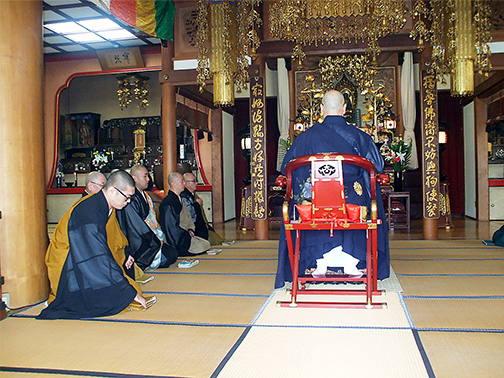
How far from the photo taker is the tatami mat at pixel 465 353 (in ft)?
6.21

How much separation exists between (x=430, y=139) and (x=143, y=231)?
12.0 feet

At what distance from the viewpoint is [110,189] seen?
2.98 metres

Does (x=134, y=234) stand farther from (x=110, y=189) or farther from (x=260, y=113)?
(x=260, y=113)

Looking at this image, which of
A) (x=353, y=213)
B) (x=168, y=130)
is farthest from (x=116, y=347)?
(x=168, y=130)

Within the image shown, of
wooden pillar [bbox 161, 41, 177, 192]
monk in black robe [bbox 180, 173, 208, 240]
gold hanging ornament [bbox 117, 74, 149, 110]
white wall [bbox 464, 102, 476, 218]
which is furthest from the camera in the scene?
gold hanging ornament [bbox 117, 74, 149, 110]

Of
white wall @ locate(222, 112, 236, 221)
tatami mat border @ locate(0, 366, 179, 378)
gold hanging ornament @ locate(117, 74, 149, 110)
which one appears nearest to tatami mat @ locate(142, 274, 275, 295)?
tatami mat border @ locate(0, 366, 179, 378)

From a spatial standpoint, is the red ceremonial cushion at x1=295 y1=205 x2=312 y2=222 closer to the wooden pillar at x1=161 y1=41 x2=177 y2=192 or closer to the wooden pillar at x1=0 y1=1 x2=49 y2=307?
the wooden pillar at x1=0 y1=1 x2=49 y2=307

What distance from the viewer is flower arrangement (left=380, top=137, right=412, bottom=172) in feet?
24.3

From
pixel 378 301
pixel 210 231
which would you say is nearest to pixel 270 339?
pixel 378 301

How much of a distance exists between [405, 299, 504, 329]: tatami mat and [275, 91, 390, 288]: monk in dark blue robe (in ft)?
1.75

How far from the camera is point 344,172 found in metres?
3.24

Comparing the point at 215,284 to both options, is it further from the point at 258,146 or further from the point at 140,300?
the point at 258,146

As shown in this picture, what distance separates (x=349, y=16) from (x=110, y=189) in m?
4.17

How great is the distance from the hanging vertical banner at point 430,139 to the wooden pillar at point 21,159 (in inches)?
173
